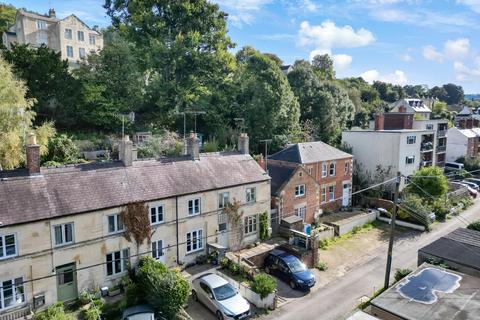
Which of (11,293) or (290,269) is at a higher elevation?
(11,293)

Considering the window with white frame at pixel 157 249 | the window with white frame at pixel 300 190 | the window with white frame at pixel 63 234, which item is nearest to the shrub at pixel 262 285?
the window with white frame at pixel 157 249

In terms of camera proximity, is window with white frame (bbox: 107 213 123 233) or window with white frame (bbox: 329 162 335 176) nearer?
window with white frame (bbox: 107 213 123 233)

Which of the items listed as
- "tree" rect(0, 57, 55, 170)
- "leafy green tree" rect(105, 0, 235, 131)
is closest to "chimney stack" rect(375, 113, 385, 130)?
"leafy green tree" rect(105, 0, 235, 131)

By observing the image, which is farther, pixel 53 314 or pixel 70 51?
pixel 70 51

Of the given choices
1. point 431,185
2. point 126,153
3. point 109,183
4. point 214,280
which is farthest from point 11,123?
point 431,185

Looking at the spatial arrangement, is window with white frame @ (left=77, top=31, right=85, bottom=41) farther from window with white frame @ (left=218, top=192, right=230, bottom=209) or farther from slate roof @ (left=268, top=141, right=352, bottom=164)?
window with white frame @ (left=218, top=192, right=230, bottom=209)

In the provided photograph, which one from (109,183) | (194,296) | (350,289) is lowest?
(350,289)

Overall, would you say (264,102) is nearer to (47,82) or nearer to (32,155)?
→ (47,82)
